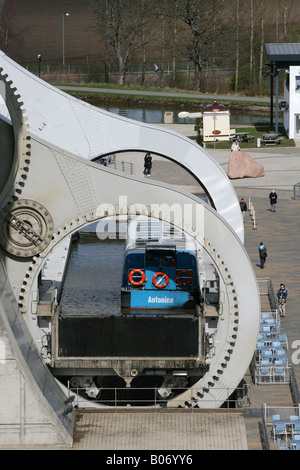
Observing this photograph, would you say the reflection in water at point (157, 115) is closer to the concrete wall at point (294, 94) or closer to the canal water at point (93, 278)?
the concrete wall at point (294, 94)

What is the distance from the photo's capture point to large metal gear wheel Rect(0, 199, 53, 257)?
2419 centimetres

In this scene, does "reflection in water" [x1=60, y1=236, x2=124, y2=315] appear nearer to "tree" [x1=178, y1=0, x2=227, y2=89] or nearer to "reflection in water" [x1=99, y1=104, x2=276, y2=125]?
"reflection in water" [x1=99, y1=104, x2=276, y2=125]

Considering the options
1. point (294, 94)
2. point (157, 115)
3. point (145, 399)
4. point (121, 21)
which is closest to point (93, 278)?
point (145, 399)

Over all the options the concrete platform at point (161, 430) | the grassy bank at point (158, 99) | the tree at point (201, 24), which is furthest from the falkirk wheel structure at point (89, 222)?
the tree at point (201, 24)

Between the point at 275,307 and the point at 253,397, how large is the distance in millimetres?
7331

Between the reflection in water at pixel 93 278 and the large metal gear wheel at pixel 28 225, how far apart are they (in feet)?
7.31

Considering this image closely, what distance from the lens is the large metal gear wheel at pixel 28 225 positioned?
24.2 metres

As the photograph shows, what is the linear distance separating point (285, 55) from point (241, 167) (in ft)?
50.4

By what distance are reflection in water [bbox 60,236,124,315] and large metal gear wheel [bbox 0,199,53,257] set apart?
223 cm

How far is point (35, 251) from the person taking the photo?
24344mm

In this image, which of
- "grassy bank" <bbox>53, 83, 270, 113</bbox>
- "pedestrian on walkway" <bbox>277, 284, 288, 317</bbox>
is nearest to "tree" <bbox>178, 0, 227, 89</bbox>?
"grassy bank" <bbox>53, 83, 270, 113</bbox>
